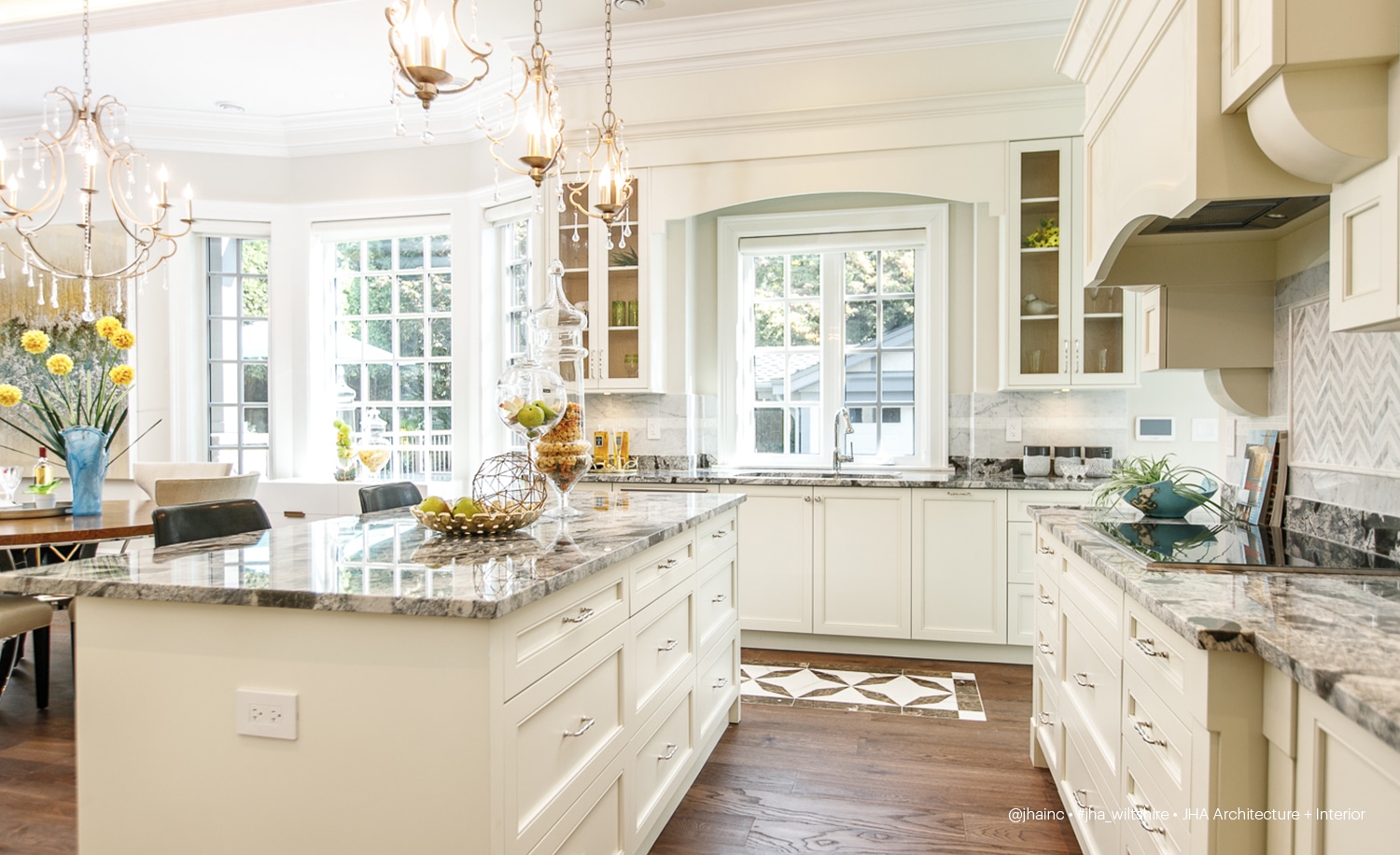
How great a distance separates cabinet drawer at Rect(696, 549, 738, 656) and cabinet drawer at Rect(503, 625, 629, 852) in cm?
72

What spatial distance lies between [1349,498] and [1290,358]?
505mm

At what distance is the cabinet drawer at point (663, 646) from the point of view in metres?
2.16

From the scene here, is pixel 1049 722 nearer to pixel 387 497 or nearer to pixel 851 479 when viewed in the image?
pixel 851 479

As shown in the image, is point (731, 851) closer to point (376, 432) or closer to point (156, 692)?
point (156, 692)

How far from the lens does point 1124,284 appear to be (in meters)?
2.46

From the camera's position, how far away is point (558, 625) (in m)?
1.68

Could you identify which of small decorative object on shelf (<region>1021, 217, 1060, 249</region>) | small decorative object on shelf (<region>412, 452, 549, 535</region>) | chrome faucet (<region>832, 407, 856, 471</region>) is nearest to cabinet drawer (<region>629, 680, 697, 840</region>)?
small decorative object on shelf (<region>412, 452, 549, 535</region>)

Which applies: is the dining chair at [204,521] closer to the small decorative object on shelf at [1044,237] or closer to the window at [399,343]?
the window at [399,343]

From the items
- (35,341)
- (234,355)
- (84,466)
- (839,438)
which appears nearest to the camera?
(84,466)

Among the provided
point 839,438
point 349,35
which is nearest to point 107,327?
point 349,35

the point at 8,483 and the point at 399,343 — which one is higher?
the point at 399,343

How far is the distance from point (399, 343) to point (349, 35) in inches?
73.4

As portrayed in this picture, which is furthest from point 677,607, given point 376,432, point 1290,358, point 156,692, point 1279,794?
point 376,432

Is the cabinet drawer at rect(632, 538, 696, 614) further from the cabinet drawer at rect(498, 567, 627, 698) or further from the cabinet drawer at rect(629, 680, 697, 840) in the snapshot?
the cabinet drawer at rect(629, 680, 697, 840)
